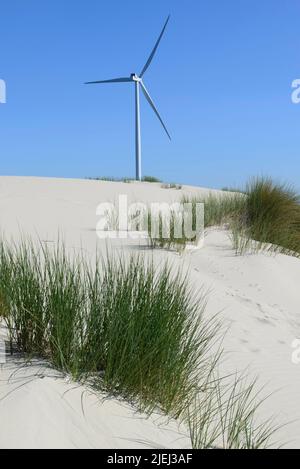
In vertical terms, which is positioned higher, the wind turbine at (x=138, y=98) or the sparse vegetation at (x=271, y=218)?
the wind turbine at (x=138, y=98)

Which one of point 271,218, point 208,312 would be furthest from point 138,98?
point 208,312

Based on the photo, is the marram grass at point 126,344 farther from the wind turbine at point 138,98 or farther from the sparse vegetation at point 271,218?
the wind turbine at point 138,98

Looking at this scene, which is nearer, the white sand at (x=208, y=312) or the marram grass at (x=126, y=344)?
the white sand at (x=208, y=312)

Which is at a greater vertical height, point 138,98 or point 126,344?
point 138,98

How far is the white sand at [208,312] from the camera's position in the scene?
2.46 metres

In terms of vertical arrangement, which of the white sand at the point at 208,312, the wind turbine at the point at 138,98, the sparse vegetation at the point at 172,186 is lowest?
the white sand at the point at 208,312

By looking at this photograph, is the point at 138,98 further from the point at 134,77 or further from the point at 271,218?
the point at 271,218

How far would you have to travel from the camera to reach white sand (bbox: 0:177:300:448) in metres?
2.46

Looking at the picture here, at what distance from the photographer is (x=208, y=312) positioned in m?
5.67

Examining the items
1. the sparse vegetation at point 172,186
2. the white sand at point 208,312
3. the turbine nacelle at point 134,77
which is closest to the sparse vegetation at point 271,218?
the white sand at point 208,312

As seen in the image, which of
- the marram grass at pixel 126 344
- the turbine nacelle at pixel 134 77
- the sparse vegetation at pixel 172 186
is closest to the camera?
the marram grass at pixel 126 344

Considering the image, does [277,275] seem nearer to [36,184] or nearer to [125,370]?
[125,370]

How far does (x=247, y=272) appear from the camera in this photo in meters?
7.77
